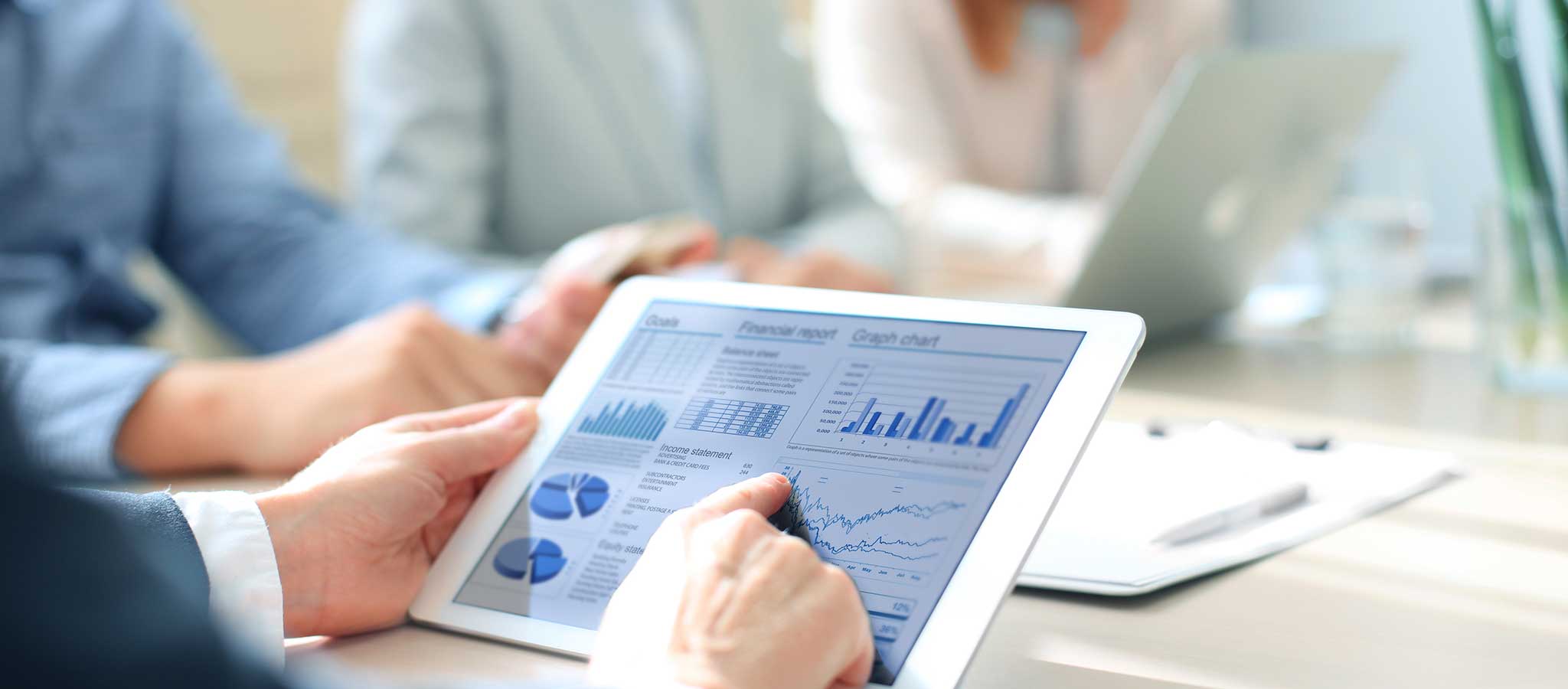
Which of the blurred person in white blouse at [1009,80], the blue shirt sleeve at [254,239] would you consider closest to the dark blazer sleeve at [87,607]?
the blue shirt sleeve at [254,239]

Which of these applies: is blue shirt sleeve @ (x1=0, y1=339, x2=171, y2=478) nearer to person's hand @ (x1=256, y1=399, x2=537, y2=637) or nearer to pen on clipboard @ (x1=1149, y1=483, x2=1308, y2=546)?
person's hand @ (x1=256, y1=399, x2=537, y2=637)

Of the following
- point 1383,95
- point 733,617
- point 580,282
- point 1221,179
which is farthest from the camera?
point 1383,95

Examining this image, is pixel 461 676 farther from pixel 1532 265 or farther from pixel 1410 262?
pixel 1410 262

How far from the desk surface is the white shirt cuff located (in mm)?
30

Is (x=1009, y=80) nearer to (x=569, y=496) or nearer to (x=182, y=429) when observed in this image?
(x=182, y=429)

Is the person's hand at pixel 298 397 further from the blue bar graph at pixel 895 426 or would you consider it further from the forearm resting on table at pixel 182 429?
the blue bar graph at pixel 895 426

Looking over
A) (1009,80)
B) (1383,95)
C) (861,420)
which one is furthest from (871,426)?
(1009,80)

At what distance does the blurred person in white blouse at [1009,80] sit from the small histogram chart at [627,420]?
168 centimetres

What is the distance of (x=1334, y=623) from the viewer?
46 centimetres

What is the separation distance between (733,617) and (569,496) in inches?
5.6

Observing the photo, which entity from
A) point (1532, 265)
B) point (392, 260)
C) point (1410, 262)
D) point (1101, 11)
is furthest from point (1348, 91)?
point (1101, 11)

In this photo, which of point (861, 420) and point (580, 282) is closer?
point (861, 420)

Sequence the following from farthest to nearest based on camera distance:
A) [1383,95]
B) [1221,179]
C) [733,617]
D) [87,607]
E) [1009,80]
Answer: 1. [1009,80]
2. [1383,95]
3. [1221,179]
4. [733,617]
5. [87,607]

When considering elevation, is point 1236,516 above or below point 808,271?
below
